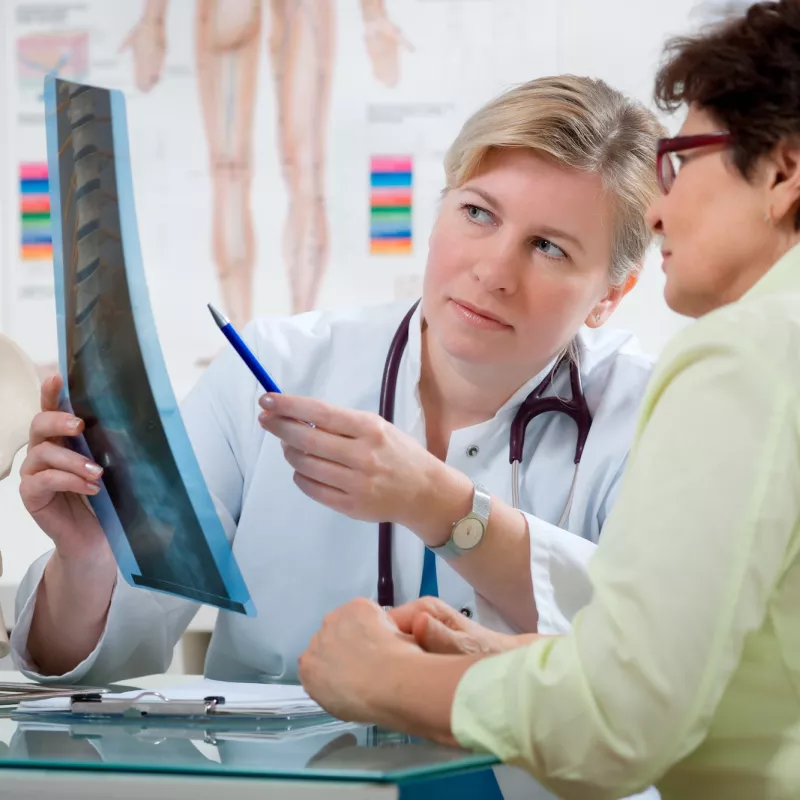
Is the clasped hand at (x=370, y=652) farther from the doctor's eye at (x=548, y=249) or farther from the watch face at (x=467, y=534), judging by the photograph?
the doctor's eye at (x=548, y=249)

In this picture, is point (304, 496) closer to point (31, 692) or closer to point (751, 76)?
point (31, 692)

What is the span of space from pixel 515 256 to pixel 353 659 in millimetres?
667

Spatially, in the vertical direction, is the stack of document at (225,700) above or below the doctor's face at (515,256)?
below

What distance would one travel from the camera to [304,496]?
54.2 inches

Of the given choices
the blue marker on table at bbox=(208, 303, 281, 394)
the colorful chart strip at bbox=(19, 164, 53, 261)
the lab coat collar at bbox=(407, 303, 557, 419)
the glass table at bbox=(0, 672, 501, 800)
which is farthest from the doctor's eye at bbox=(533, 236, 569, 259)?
the colorful chart strip at bbox=(19, 164, 53, 261)

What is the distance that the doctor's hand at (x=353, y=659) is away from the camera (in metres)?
0.74

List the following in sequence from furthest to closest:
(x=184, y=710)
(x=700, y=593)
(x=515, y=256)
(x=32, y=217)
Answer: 1. (x=32, y=217)
2. (x=515, y=256)
3. (x=184, y=710)
4. (x=700, y=593)

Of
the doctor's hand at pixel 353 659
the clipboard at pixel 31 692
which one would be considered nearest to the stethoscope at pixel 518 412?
the clipboard at pixel 31 692

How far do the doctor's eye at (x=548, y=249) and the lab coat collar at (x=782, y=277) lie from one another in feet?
1.99

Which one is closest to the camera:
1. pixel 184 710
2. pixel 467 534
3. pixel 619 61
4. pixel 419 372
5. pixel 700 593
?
pixel 700 593

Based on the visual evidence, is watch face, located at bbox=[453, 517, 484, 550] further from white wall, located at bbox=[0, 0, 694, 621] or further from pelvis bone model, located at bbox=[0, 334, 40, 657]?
white wall, located at bbox=[0, 0, 694, 621]

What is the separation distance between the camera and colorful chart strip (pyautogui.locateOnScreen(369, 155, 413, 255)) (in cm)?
232

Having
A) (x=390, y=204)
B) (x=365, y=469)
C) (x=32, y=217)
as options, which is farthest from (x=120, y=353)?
(x=32, y=217)

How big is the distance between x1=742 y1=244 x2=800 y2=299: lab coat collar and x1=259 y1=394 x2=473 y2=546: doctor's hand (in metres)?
0.46
